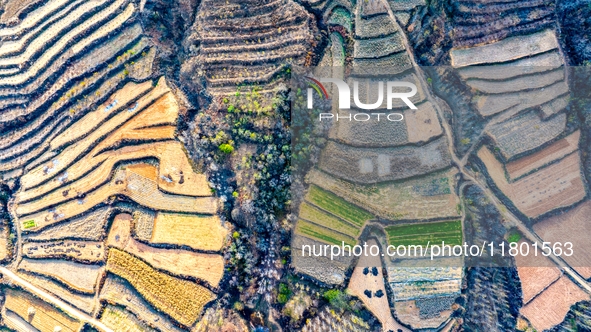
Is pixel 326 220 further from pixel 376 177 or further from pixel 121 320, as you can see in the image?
pixel 121 320

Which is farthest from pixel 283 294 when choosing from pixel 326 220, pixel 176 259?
pixel 176 259

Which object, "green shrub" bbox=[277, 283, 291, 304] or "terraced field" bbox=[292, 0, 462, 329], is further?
"green shrub" bbox=[277, 283, 291, 304]

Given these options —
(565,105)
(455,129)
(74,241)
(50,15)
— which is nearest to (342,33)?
(455,129)

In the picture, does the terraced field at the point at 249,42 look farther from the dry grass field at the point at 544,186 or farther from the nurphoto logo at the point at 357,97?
the dry grass field at the point at 544,186

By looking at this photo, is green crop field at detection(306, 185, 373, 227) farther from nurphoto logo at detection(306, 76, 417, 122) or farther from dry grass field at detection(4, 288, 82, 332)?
dry grass field at detection(4, 288, 82, 332)

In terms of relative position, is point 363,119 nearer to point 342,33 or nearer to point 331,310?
point 342,33

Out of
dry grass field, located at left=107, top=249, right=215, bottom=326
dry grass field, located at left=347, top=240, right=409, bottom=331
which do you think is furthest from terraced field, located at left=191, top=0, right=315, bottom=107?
dry grass field, located at left=347, top=240, right=409, bottom=331
